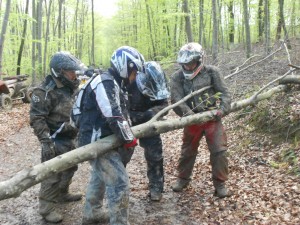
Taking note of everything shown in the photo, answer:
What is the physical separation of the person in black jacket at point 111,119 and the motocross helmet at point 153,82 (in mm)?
816

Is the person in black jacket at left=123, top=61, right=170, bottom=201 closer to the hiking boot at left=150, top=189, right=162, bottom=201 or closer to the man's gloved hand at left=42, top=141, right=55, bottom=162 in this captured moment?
the hiking boot at left=150, top=189, right=162, bottom=201

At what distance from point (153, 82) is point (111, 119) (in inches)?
58.8

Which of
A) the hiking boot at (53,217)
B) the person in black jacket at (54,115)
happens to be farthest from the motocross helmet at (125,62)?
the hiking boot at (53,217)

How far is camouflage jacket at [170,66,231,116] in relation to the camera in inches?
203

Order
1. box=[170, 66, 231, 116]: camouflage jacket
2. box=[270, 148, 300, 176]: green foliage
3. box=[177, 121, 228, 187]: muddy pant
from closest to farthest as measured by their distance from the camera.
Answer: box=[177, 121, 228, 187]: muddy pant
box=[170, 66, 231, 116]: camouflage jacket
box=[270, 148, 300, 176]: green foliage

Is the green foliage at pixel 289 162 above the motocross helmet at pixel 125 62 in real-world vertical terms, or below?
below

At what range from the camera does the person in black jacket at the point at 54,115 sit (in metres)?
4.49

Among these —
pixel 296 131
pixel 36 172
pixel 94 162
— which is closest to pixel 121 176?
pixel 94 162

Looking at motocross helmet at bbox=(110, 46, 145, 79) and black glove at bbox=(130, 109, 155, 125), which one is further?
black glove at bbox=(130, 109, 155, 125)

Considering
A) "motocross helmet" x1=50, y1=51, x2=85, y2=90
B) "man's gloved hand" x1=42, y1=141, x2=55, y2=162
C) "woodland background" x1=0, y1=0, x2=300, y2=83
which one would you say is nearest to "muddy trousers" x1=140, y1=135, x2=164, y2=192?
"man's gloved hand" x1=42, y1=141, x2=55, y2=162

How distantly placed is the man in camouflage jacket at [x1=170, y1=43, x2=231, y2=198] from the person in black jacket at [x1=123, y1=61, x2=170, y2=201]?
37cm

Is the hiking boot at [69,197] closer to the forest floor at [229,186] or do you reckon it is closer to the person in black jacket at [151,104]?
the forest floor at [229,186]

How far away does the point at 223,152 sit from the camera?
500 cm

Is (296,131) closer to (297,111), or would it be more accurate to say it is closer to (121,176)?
(297,111)
